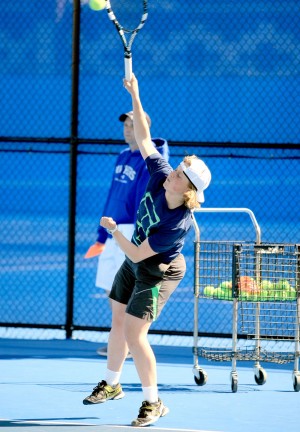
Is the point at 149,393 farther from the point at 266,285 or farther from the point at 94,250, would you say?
the point at 94,250

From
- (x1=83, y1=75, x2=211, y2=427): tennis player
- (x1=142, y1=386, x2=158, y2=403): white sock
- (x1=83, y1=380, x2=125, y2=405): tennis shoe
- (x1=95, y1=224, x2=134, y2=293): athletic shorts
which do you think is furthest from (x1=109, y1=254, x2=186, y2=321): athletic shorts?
(x1=95, y1=224, x2=134, y2=293): athletic shorts

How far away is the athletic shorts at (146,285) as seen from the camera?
20.5ft

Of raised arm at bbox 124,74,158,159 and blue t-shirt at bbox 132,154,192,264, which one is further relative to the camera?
raised arm at bbox 124,74,158,159

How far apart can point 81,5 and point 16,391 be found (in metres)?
3.75

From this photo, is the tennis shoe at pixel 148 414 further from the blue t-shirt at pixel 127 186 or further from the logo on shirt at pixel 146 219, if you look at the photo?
the blue t-shirt at pixel 127 186

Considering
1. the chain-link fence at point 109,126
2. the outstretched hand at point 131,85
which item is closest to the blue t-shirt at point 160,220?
the outstretched hand at point 131,85

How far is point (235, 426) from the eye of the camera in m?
6.20

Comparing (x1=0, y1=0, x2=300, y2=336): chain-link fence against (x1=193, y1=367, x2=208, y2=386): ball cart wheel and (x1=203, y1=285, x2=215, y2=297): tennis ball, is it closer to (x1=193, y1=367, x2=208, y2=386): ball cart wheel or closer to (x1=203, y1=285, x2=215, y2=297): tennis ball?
(x1=203, y1=285, x2=215, y2=297): tennis ball

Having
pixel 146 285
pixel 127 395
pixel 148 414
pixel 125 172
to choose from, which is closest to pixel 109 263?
pixel 125 172

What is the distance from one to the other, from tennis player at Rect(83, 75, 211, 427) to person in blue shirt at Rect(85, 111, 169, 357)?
1790mm

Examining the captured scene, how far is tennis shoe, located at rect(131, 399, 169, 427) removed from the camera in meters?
6.10

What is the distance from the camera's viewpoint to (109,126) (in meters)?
9.47

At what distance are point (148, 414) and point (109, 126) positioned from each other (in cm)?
384

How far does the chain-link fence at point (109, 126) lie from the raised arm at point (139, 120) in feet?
8.71
